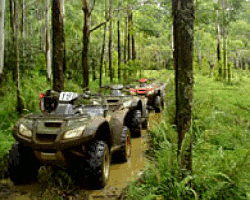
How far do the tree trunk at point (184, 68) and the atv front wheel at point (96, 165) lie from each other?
1.27 meters

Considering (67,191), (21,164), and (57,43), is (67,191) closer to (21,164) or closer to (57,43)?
(21,164)

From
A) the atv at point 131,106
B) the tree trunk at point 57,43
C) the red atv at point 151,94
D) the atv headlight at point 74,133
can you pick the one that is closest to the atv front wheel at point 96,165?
the atv headlight at point 74,133

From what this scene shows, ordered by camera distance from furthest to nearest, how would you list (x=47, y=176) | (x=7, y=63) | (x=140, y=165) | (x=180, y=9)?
(x=7, y=63)
(x=140, y=165)
(x=47, y=176)
(x=180, y=9)

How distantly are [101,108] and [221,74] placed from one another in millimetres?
20927

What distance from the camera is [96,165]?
14.3 ft

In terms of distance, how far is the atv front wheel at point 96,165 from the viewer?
4.36 meters

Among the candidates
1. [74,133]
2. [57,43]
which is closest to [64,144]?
[74,133]

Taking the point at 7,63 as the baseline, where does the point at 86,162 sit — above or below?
below

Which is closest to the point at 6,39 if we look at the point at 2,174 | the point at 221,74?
the point at 2,174

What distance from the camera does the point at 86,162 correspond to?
4391 mm

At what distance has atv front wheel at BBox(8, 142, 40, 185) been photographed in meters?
4.63

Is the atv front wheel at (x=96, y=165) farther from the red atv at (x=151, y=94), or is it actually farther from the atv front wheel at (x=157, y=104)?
the atv front wheel at (x=157, y=104)

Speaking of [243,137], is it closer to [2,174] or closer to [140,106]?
[140,106]

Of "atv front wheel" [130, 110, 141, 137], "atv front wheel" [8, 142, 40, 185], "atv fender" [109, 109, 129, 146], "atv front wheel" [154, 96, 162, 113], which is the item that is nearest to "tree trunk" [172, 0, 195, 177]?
"atv fender" [109, 109, 129, 146]
